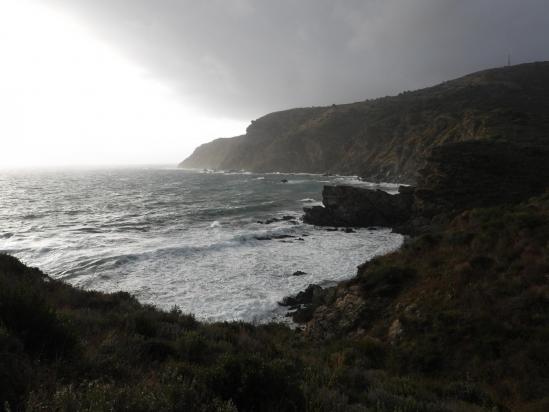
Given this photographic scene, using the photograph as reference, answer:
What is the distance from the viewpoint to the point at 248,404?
14.5ft

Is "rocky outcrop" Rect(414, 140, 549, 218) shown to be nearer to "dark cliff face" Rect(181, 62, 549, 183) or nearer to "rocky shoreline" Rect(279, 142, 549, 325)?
"rocky shoreline" Rect(279, 142, 549, 325)

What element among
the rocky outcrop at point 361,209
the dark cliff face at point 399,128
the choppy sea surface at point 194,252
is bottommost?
the choppy sea surface at point 194,252

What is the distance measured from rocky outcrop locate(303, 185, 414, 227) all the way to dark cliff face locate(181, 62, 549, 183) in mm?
15561

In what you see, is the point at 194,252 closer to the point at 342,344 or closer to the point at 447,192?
the point at 342,344

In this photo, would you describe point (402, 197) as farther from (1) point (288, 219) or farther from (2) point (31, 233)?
(2) point (31, 233)

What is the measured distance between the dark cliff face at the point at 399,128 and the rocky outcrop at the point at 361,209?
15561 mm

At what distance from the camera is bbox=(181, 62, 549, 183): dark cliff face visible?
59188mm

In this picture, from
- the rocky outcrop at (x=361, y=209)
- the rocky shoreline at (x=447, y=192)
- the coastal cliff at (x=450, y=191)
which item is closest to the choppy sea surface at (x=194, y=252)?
the rocky outcrop at (x=361, y=209)

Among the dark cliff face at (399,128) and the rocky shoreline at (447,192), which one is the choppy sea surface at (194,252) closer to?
the rocky shoreline at (447,192)

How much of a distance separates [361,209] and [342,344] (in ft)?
97.0

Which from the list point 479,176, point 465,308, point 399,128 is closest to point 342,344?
point 465,308

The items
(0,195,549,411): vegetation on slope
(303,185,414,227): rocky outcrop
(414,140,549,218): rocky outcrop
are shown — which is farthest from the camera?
(303,185,414,227): rocky outcrop

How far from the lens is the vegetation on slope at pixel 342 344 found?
4.46 m

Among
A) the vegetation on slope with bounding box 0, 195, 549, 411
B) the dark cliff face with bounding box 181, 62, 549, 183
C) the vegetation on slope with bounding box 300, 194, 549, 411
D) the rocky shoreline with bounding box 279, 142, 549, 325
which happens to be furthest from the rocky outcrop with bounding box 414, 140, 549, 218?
the vegetation on slope with bounding box 0, 195, 549, 411
